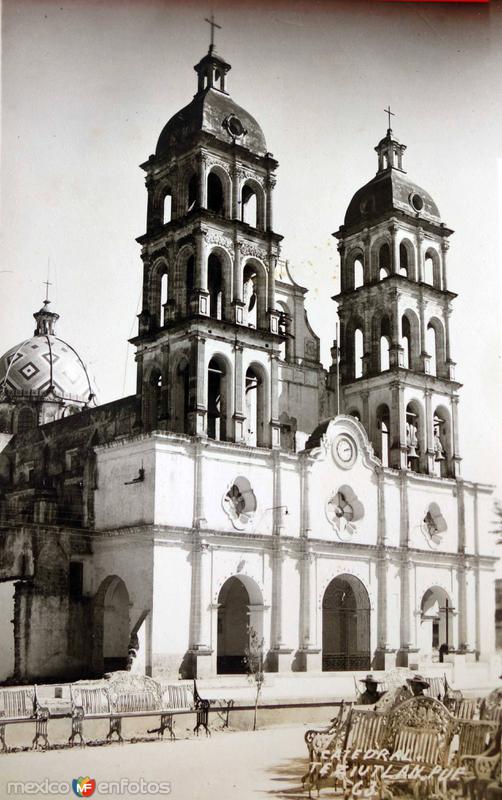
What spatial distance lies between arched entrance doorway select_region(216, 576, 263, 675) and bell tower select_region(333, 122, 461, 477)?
5.78 meters

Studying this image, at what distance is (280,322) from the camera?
31.5m

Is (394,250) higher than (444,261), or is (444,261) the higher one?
(394,250)

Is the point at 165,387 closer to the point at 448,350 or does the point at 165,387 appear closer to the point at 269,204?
the point at 269,204

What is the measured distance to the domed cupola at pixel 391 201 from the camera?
3256cm

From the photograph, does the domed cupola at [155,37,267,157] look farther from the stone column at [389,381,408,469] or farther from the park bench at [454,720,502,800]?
the park bench at [454,720,502,800]

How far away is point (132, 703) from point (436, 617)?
1579cm

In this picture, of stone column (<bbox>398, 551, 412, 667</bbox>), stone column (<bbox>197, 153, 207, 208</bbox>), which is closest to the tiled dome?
stone column (<bbox>197, 153, 207, 208</bbox>)

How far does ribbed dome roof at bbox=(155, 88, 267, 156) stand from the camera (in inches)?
1100

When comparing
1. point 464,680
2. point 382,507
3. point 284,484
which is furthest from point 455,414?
point 464,680

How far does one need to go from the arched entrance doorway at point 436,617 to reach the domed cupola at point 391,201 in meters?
10.9

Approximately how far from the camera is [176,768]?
44.9ft

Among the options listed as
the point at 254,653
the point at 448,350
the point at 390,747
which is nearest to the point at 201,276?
the point at 448,350

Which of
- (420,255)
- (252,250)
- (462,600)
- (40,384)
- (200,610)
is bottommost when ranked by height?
(200,610)

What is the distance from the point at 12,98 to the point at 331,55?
456 cm
